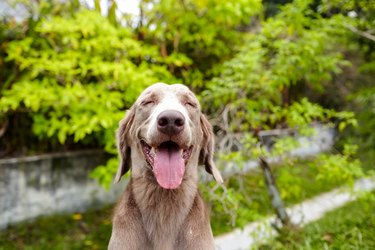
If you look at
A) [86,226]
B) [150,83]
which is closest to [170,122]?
[150,83]

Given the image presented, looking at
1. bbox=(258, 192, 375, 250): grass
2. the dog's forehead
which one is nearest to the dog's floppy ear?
the dog's forehead

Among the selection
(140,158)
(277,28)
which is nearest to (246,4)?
(277,28)

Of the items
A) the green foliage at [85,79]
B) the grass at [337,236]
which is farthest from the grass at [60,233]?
the grass at [337,236]

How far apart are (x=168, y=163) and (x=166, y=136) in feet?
0.71

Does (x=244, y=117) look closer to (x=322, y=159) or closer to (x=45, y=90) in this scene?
(x=322, y=159)

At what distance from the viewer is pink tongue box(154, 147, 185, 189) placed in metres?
2.08

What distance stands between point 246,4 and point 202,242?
9.91ft

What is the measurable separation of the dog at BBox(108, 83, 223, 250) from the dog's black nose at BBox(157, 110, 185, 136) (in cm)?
6

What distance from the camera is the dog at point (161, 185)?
6.89 ft

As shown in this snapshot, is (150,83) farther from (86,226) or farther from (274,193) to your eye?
(86,226)

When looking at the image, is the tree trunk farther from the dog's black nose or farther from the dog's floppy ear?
the dog's black nose

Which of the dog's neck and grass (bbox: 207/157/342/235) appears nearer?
the dog's neck

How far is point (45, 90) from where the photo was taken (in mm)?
4078

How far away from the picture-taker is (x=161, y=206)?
226 centimetres
